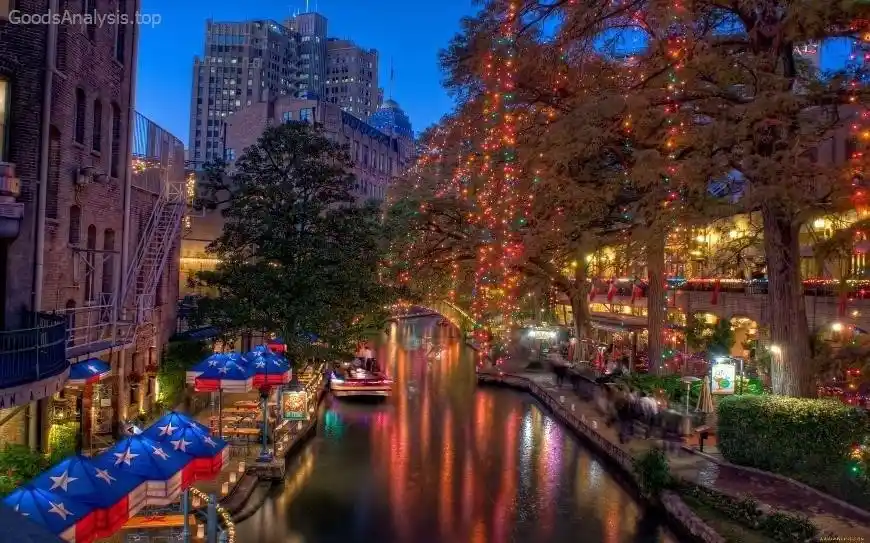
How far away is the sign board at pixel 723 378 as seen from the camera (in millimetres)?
23859

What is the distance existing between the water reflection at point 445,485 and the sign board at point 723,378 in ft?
16.2

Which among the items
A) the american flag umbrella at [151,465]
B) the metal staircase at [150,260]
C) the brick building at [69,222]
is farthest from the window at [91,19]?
the american flag umbrella at [151,465]

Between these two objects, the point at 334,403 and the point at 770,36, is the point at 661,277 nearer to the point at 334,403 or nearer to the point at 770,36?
the point at 770,36

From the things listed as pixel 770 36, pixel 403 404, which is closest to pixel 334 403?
pixel 403 404

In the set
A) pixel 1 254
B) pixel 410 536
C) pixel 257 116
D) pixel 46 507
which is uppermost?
pixel 257 116

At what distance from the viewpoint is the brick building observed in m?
14.5

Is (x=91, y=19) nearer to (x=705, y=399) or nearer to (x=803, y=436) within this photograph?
(x=803, y=436)

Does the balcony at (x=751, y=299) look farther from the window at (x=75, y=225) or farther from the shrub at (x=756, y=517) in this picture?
the window at (x=75, y=225)

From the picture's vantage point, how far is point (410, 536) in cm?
1616

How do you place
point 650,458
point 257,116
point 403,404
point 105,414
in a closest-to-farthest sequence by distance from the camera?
point 650,458
point 105,414
point 403,404
point 257,116

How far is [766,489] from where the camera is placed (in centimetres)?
1664

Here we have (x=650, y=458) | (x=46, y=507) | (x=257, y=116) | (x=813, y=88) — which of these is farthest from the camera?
(x=257, y=116)

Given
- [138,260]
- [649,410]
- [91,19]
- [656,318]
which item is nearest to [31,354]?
[91,19]

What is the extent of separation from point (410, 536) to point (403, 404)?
18.7 metres
